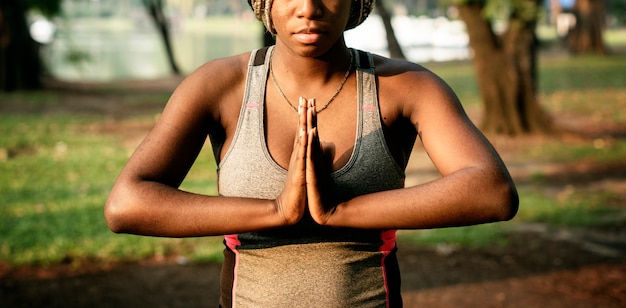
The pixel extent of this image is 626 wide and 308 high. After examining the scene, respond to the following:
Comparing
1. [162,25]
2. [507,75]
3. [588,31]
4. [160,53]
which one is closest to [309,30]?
[507,75]

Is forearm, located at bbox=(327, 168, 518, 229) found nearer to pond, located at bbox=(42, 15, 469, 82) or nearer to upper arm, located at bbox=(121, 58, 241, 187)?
upper arm, located at bbox=(121, 58, 241, 187)

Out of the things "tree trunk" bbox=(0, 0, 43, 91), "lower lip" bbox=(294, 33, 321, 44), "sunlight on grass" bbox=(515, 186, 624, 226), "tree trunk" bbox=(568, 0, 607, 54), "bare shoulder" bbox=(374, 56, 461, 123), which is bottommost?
"tree trunk" bbox=(568, 0, 607, 54)

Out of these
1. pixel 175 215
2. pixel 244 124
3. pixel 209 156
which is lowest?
pixel 209 156

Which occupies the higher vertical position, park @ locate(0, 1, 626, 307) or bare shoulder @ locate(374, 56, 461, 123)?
bare shoulder @ locate(374, 56, 461, 123)

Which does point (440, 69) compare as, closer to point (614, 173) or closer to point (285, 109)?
point (614, 173)

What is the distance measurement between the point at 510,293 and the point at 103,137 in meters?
9.86

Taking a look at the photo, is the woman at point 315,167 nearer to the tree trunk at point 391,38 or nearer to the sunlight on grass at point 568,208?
the sunlight on grass at point 568,208

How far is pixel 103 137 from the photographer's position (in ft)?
46.3

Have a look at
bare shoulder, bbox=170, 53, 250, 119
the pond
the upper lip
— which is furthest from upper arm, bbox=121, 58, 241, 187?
the pond

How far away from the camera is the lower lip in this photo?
1906 mm

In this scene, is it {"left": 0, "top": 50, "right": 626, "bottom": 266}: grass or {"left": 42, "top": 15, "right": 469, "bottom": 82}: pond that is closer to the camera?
{"left": 0, "top": 50, "right": 626, "bottom": 266}: grass

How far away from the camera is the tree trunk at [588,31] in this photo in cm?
3075

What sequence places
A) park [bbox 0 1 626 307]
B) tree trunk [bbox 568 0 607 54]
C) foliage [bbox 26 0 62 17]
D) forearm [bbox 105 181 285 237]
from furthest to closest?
tree trunk [bbox 568 0 607 54] → foliage [bbox 26 0 62 17] → park [bbox 0 1 626 307] → forearm [bbox 105 181 285 237]

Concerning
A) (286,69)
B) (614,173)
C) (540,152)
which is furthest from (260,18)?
(540,152)
